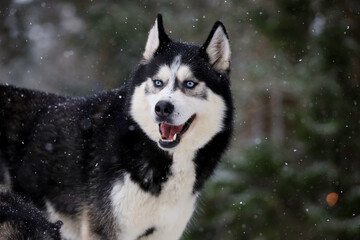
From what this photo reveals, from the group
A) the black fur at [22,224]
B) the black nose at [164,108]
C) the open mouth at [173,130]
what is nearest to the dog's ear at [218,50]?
the open mouth at [173,130]

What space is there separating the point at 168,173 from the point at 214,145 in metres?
0.47

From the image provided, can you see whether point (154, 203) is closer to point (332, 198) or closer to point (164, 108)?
point (164, 108)

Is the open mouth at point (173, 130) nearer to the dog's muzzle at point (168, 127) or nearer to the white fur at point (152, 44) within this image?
the dog's muzzle at point (168, 127)

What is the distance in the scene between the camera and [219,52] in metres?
4.36

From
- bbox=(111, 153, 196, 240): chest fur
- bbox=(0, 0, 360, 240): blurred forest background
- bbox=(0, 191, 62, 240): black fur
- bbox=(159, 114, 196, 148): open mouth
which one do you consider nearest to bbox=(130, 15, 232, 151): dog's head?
bbox=(159, 114, 196, 148): open mouth

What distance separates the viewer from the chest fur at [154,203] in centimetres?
415

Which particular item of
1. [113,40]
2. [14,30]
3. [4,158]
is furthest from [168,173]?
[14,30]

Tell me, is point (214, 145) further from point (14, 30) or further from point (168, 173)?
point (14, 30)

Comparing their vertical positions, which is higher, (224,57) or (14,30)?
(224,57)

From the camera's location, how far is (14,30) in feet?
36.9

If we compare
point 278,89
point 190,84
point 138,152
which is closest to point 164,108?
point 190,84

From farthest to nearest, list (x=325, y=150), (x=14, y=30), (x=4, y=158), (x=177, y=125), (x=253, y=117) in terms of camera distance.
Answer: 1. (x=253, y=117)
2. (x=14, y=30)
3. (x=325, y=150)
4. (x=4, y=158)
5. (x=177, y=125)

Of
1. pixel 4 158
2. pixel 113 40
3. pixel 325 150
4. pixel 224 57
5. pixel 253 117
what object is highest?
pixel 224 57

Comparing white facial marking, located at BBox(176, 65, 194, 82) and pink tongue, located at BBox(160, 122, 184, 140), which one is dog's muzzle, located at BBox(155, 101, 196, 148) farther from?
white facial marking, located at BBox(176, 65, 194, 82)
